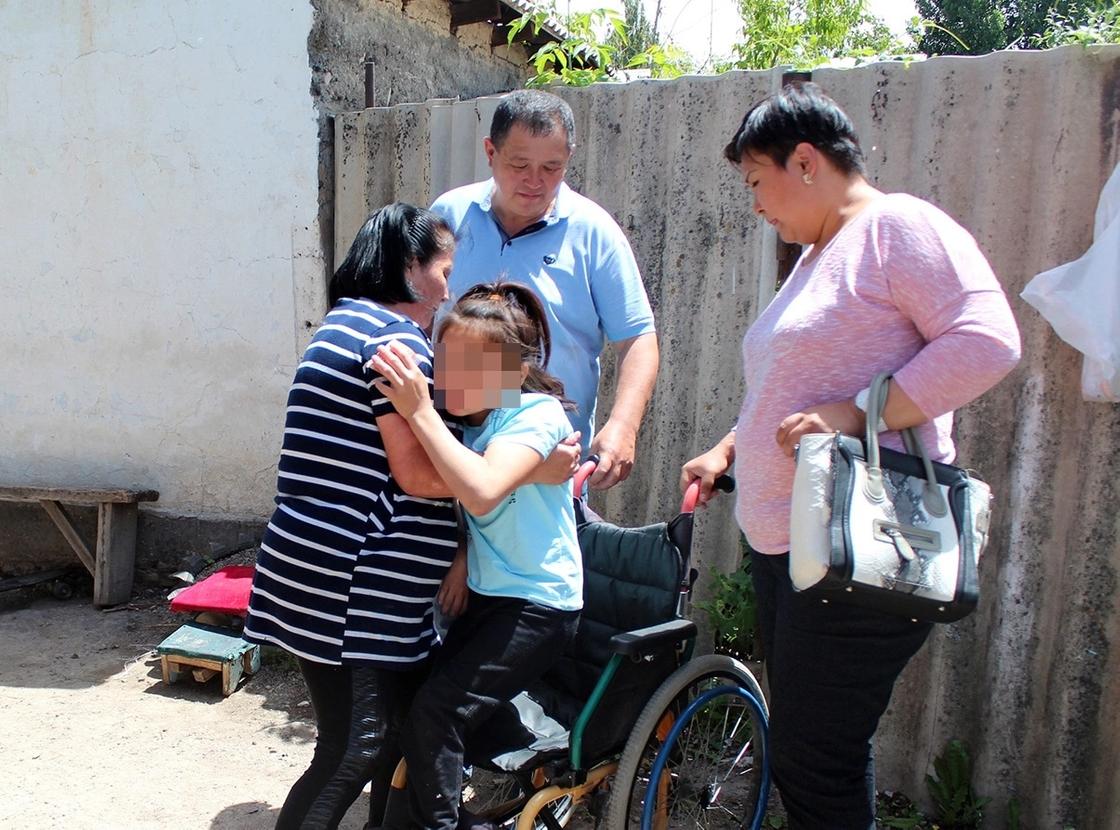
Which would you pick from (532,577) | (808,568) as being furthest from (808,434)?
(532,577)

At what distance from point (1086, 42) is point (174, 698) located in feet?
13.3

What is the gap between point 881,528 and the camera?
5.19 ft

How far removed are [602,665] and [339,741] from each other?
0.77m

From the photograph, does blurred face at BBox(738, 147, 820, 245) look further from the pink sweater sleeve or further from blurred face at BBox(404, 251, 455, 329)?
blurred face at BBox(404, 251, 455, 329)

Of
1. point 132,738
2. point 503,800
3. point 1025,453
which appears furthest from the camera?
point 132,738

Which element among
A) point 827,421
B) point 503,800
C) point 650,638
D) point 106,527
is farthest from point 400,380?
point 106,527

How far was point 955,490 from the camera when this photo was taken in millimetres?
→ 1669

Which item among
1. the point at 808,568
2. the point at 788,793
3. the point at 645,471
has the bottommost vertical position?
the point at 788,793

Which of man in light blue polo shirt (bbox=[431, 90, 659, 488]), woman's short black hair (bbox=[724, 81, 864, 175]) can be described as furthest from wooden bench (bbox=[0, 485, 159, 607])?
woman's short black hair (bbox=[724, 81, 864, 175])

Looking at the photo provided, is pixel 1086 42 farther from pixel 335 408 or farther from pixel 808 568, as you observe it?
pixel 335 408

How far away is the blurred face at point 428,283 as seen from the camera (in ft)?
6.91

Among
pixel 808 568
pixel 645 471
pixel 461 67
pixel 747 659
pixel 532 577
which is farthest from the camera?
pixel 461 67

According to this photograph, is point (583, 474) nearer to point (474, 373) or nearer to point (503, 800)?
point (474, 373)

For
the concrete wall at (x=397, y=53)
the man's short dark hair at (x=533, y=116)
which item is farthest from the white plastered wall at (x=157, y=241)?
the man's short dark hair at (x=533, y=116)
